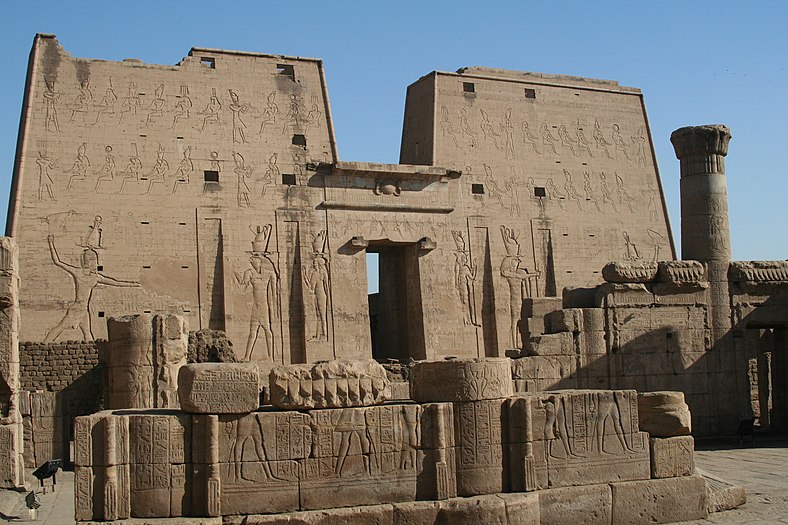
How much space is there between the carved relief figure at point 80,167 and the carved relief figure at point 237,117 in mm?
3078

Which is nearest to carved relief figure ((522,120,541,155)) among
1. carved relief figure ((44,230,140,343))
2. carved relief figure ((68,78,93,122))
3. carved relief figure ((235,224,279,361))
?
carved relief figure ((235,224,279,361))

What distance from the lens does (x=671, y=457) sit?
9453 millimetres

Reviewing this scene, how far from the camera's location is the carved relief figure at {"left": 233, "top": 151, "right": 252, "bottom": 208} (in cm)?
2027

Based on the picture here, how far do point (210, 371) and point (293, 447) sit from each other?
97 centimetres

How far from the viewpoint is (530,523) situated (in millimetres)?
8539

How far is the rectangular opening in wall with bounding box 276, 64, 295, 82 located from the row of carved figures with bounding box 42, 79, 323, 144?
47 cm

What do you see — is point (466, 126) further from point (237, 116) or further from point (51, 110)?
point (51, 110)

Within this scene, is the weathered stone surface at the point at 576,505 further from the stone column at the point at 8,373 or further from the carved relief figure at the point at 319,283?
the carved relief figure at the point at 319,283

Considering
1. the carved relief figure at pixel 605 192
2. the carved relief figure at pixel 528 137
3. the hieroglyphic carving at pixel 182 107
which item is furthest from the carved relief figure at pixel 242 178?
the carved relief figure at pixel 605 192

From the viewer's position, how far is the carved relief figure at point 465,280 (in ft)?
70.9

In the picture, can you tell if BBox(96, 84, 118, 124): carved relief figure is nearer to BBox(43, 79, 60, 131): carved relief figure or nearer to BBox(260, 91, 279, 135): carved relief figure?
BBox(43, 79, 60, 131): carved relief figure

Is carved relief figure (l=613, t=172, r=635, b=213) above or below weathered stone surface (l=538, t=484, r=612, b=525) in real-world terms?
above

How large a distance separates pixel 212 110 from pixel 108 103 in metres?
2.12

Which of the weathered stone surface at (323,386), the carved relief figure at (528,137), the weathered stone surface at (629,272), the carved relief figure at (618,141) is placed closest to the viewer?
the weathered stone surface at (323,386)
